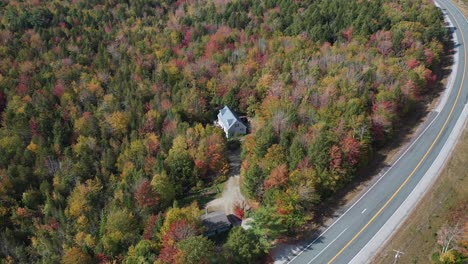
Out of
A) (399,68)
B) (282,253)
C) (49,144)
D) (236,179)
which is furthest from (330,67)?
(49,144)

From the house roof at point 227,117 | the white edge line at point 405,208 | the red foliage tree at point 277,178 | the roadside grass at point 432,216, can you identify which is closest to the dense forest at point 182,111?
the red foliage tree at point 277,178

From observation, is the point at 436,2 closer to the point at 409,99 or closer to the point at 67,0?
the point at 409,99

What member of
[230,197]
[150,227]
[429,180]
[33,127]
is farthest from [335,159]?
[33,127]

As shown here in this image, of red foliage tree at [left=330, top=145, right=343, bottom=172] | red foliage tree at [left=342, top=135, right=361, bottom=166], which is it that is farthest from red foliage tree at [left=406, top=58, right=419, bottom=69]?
red foliage tree at [left=330, top=145, right=343, bottom=172]

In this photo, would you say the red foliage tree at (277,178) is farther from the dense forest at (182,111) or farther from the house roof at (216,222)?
the house roof at (216,222)

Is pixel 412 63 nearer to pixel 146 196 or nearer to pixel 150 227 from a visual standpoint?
pixel 146 196

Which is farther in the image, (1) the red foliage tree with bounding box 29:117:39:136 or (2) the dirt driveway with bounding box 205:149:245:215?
(1) the red foliage tree with bounding box 29:117:39:136

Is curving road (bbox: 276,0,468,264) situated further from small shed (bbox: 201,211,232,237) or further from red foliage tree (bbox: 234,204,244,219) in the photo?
red foliage tree (bbox: 234,204,244,219)
